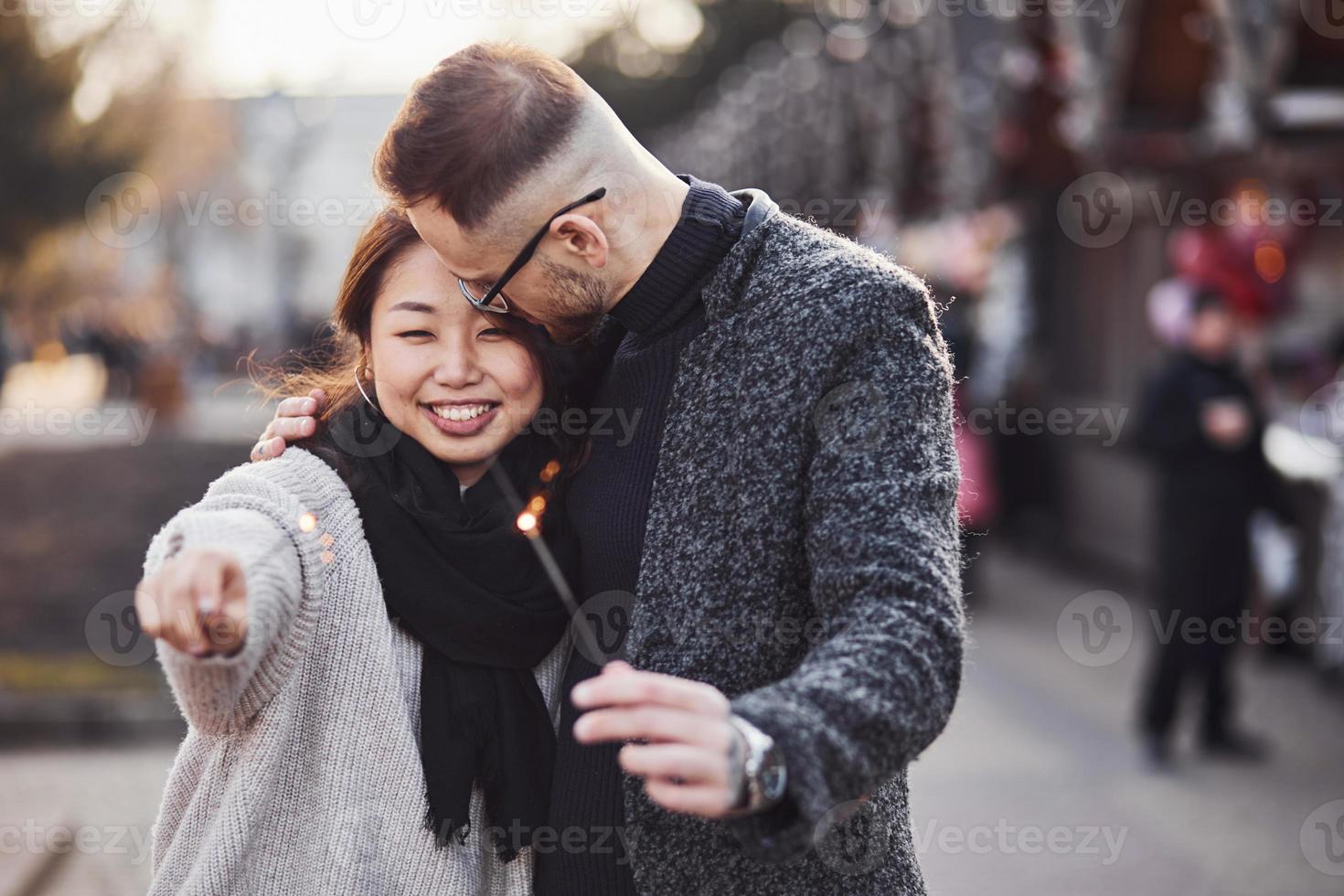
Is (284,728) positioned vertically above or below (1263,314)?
above

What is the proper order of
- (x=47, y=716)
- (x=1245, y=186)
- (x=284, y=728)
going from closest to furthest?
(x=284, y=728) → (x=47, y=716) → (x=1245, y=186)

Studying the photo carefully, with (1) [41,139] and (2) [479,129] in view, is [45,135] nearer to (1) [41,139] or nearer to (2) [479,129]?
(1) [41,139]

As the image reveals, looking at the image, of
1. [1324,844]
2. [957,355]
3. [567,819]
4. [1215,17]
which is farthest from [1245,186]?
[567,819]

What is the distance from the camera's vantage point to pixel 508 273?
1.90 meters

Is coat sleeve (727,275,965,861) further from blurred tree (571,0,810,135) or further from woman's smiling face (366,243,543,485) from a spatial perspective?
blurred tree (571,0,810,135)

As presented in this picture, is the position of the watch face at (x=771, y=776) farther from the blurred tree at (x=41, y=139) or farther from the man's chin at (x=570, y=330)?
the blurred tree at (x=41, y=139)

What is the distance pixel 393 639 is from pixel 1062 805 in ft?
14.1

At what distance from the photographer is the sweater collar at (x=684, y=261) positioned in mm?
1914

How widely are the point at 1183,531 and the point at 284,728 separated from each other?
5.21 meters

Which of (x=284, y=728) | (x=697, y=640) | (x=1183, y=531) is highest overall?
(x=697, y=640)

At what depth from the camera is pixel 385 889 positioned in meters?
1.92

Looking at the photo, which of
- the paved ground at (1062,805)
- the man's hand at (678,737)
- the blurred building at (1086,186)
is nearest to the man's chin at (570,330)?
the man's hand at (678,737)

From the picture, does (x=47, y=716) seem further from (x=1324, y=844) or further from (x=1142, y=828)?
(x=1324, y=844)

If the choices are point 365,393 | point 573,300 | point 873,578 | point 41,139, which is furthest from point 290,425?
point 41,139
